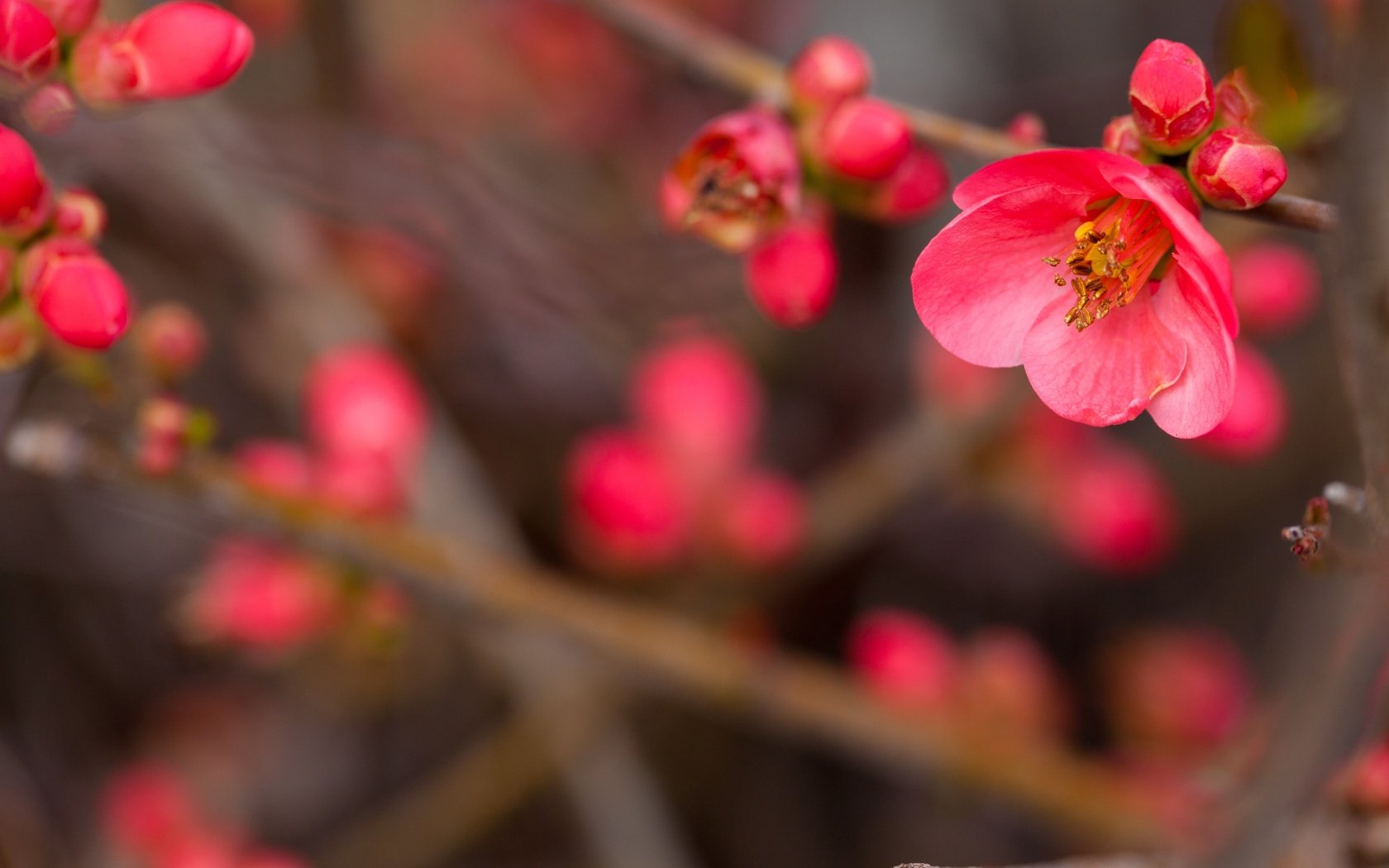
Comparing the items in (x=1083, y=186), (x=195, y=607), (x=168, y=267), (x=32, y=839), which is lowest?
(x=32, y=839)

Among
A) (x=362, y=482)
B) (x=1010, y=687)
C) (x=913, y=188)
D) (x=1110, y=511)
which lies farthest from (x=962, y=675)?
(x=913, y=188)

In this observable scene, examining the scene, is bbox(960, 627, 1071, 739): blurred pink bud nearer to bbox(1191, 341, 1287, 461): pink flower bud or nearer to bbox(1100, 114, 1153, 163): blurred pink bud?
bbox(1191, 341, 1287, 461): pink flower bud

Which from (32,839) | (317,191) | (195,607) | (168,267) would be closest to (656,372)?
(317,191)

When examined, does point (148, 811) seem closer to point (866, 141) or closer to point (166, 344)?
point (166, 344)

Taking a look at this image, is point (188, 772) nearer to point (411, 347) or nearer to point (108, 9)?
point (411, 347)

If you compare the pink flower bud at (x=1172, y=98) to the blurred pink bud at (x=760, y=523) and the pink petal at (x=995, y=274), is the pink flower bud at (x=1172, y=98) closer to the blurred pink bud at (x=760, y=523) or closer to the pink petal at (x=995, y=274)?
the pink petal at (x=995, y=274)

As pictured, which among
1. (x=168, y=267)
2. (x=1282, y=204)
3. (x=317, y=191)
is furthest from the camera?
(x=168, y=267)

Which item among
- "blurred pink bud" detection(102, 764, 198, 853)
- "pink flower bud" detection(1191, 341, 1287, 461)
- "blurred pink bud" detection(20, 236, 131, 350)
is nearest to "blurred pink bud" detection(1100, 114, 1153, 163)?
"pink flower bud" detection(1191, 341, 1287, 461)
